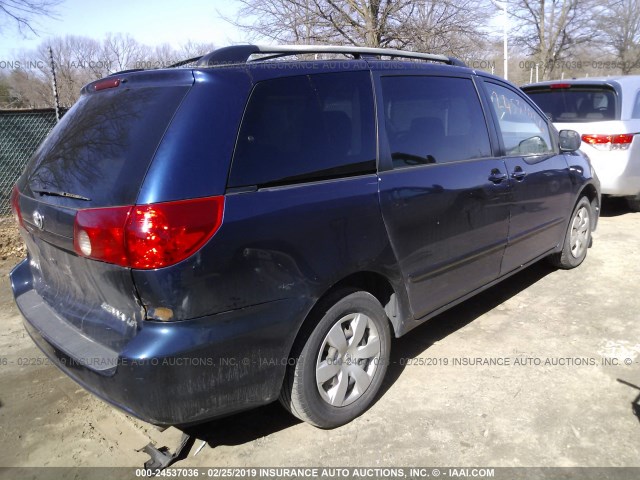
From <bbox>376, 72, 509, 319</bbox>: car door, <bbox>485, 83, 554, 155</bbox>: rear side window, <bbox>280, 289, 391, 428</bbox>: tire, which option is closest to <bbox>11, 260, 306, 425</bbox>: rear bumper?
<bbox>280, 289, 391, 428</bbox>: tire

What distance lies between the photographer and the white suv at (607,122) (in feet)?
21.3

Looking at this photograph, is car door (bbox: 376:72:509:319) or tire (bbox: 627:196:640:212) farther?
tire (bbox: 627:196:640:212)

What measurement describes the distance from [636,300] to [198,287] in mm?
3883

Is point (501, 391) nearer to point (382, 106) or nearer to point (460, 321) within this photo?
point (460, 321)

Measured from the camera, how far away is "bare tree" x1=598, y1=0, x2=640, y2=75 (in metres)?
24.2

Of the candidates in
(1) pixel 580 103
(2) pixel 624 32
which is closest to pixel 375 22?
(1) pixel 580 103

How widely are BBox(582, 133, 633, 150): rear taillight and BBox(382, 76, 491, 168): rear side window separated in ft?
12.3

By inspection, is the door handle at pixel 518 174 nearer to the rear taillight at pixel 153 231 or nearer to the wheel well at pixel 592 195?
the wheel well at pixel 592 195

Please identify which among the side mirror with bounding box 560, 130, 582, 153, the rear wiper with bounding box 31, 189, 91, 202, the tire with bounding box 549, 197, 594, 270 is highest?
the rear wiper with bounding box 31, 189, 91, 202

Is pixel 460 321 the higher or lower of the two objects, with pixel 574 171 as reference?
lower

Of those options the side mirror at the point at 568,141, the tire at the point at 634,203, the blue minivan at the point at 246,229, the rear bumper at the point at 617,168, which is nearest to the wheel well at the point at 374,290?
the blue minivan at the point at 246,229

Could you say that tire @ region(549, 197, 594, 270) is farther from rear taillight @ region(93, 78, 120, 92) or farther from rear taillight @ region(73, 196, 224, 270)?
rear taillight @ region(93, 78, 120, 92)

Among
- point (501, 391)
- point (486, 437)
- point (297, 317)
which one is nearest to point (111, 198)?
point (297, 317)

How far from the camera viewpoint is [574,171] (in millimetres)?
4730
